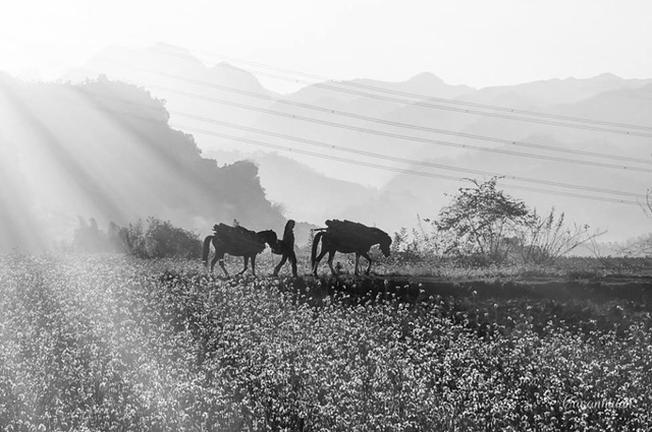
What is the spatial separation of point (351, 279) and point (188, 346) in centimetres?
1302

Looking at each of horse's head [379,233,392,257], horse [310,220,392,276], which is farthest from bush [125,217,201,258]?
horse [310,220,392,276]

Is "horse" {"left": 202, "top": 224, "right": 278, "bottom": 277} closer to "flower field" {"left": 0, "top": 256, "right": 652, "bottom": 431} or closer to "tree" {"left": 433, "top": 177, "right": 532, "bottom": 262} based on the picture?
"flower field" {"left": 0, "top": 256, "right": 652, "bottom": 431}

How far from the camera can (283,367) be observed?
17797 mm

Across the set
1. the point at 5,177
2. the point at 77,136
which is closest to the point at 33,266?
the point at 5,177

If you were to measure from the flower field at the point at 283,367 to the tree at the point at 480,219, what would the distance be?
699 inches

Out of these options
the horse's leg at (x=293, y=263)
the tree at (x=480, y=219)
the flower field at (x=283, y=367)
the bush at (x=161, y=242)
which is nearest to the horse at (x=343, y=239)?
the horse's leg at (x=293, y=263)

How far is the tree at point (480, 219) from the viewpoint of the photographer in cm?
4666

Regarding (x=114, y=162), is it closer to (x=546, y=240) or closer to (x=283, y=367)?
(x=546, y=240)

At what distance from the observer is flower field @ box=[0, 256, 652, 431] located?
15.3 m

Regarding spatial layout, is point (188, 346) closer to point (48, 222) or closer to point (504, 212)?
point (504, 212)

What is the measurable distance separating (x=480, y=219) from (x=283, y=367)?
3070 centimetres

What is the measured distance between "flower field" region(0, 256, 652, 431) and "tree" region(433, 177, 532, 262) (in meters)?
17.8

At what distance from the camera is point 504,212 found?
47344 mm

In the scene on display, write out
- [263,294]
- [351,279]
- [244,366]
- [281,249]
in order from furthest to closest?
[281,249] → [351,279] → [263,294] → [244,366]
